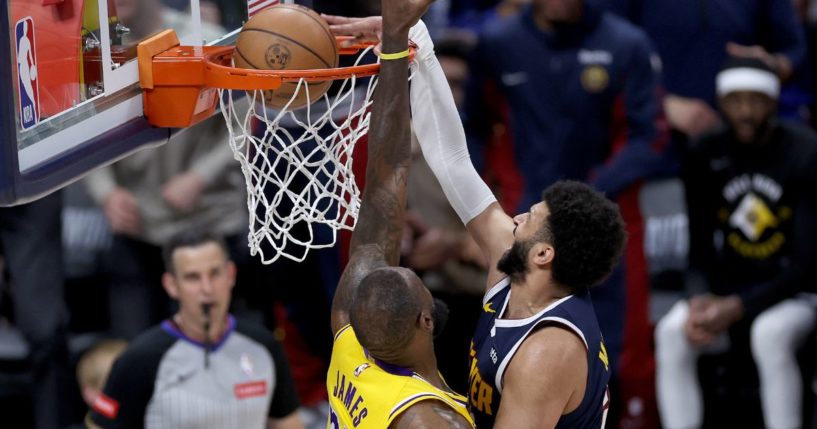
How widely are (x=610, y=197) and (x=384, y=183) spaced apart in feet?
8.82

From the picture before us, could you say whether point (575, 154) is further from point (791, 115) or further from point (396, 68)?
point (396, 68)

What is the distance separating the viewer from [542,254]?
12.6 ft

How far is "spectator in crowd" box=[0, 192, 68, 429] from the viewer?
6445 millimetres

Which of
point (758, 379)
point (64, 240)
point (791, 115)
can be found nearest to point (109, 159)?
point (64, 240)

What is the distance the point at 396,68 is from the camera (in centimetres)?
398

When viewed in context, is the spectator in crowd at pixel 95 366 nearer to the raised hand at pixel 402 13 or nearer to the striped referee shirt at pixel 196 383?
the striped referee shirt at pixel 196 383

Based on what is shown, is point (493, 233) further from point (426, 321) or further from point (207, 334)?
point (207, 334)

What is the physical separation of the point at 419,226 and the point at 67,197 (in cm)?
199

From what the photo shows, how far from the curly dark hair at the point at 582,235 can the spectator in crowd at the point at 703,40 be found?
3234mm

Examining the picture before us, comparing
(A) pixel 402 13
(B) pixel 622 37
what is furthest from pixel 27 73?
(B) pixel 622 37

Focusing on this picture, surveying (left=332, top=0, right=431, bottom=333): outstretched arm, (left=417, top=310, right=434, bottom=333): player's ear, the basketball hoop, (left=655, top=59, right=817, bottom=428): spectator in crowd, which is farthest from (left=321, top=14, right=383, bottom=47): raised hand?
(left=655, top=59, right=817, bottom=428): spectator in crowd

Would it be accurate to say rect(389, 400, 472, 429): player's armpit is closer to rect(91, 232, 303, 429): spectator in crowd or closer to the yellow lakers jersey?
the yellow lakers jersey

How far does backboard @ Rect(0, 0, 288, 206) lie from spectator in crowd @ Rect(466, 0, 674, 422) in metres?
2.53

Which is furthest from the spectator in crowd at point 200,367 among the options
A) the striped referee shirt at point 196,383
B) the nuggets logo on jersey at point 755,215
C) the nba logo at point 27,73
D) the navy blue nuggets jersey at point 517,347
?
the nuggets logo on jersey at point 755,215
